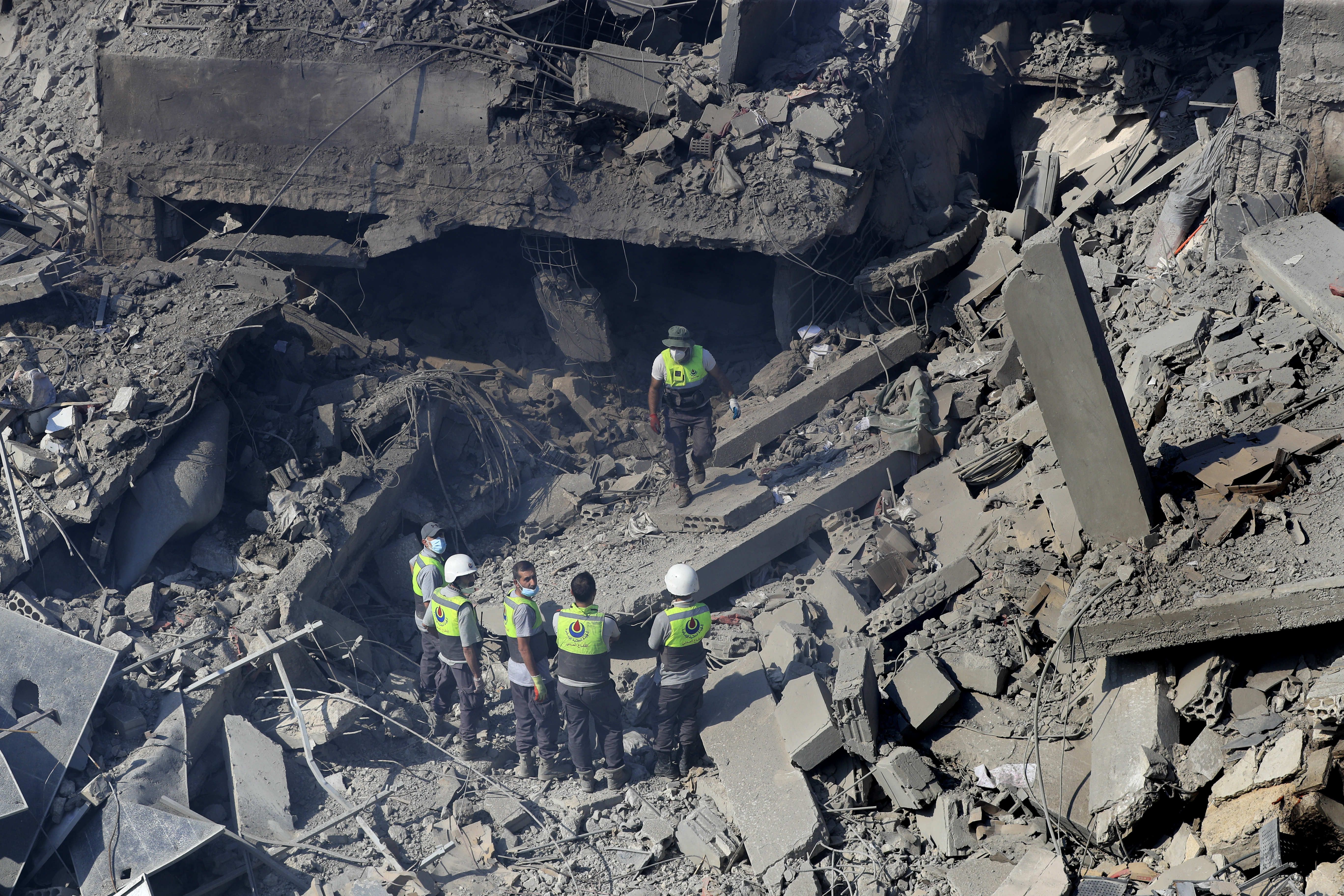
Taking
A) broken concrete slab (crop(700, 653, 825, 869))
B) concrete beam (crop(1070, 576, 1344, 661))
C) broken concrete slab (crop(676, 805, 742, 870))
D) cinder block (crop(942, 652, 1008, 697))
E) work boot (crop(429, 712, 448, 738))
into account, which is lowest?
work boot (crop(429, 712, 448, 738))

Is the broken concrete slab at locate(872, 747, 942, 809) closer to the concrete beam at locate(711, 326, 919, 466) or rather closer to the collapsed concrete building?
the collapsed concrete building

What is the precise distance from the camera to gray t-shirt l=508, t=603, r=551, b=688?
20.5 ft

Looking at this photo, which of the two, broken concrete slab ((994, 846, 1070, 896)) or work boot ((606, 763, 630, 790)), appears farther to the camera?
work boot ((606, 763, 630, 790))

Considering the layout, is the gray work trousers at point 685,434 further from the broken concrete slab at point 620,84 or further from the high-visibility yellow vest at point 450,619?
the broken concrete slab at point 620,84

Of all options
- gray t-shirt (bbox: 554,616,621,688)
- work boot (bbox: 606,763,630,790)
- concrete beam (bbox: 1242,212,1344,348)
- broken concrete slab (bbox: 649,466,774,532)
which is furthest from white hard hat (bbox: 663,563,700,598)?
concrete beam (bbox: 1242,212,1344,348)

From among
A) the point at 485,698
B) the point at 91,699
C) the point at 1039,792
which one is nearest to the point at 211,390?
the point at 91,699

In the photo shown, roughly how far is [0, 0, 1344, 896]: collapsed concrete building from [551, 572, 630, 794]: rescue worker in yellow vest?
0.20m

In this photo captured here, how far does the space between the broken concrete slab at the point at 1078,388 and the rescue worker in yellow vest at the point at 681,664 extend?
7.71ft

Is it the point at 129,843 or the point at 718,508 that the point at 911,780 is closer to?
the point at 718,508

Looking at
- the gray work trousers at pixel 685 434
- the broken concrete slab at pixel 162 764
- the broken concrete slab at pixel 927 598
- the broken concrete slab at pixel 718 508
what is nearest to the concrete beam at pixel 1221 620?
the broken concrete slab at pixel 927 598

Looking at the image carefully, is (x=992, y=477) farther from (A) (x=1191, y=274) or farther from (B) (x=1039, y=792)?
(B) (x=1039, y=792)

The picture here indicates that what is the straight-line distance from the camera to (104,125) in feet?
32.2

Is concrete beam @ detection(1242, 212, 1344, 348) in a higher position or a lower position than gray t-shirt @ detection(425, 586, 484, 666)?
higher

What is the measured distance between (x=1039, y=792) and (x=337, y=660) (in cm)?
504
